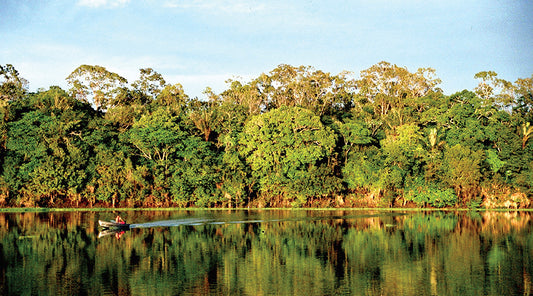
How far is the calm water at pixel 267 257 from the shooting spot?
2206 centimetres

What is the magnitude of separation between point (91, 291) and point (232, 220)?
27.9 m

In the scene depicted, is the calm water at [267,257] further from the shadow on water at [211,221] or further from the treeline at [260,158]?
the treeline at [260,158]

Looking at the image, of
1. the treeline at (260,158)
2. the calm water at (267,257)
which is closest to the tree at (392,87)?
the treeline at (260,158)

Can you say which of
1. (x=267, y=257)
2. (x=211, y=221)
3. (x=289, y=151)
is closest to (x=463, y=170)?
(x=289, y=151)

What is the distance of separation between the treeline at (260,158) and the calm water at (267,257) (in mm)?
13296

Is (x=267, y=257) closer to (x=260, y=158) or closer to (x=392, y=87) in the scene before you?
(x=260, y=158)

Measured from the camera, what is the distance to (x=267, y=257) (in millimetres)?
29047

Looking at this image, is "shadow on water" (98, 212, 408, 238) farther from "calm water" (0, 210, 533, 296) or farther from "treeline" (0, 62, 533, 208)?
"treeline" (0, 62, 533, 208)

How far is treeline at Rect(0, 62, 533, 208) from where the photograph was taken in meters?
60.7

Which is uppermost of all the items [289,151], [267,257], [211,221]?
Result: [289,151]

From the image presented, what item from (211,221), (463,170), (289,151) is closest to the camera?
(211,221)

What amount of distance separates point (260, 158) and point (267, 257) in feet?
115

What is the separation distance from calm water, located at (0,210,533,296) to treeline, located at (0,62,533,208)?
1330cm

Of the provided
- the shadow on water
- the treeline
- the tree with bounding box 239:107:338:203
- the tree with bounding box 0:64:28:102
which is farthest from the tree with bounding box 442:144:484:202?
the tree with bounding box 0:64:28:102
